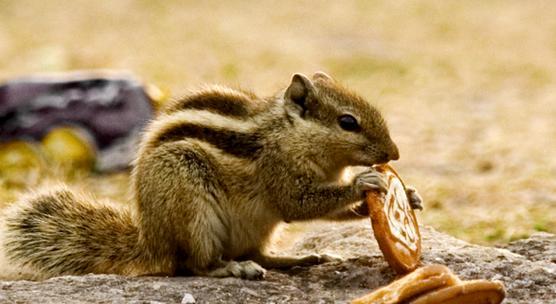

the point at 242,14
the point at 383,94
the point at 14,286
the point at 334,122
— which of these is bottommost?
the point at 14,286

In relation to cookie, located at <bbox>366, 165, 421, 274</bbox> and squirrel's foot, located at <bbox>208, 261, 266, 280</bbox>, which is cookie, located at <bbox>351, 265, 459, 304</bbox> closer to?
cookie, located at <bbox>366, 165, 421, 274</bbox>

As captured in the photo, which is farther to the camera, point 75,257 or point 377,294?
point 75,257

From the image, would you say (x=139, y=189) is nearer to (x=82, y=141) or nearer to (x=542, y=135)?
(x=82, y=141)

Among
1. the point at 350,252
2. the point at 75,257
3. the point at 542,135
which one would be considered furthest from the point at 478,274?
the point at 542,135

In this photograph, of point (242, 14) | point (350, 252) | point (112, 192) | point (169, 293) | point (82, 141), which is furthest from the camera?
point (242, 14)

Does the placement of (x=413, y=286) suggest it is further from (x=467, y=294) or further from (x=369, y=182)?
(x=369, y=182)

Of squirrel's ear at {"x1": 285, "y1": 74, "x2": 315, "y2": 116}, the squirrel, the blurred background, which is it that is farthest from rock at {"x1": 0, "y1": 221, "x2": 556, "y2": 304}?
the blurred background

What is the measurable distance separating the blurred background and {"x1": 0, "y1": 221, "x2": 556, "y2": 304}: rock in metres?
1.51

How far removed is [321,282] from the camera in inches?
204

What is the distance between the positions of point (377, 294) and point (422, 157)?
266 inches

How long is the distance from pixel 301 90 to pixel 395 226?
0.99m

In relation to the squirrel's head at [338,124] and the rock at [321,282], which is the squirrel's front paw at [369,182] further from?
the rock at [321,282]

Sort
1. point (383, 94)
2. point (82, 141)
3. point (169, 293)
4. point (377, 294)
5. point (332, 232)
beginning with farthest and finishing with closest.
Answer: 1. point (383, 94)
2. point (82, 141)
3. point (332, 232)
4. point (169, 293)
5. point (377, 294)

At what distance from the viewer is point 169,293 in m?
4.74
